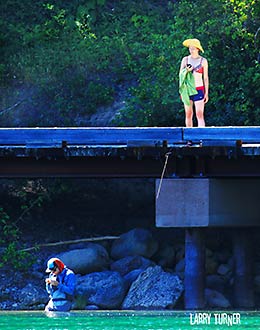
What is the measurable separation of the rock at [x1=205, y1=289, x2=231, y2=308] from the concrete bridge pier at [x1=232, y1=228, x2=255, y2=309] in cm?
34

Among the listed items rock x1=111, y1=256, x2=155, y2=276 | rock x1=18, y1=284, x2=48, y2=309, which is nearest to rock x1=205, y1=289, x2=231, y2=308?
rock x1=111, y1=256, x2=155, y2=276

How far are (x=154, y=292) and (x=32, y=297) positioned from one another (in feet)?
9.04

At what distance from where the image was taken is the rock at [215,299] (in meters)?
24.2

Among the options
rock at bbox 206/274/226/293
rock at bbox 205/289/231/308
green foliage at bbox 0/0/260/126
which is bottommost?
rock at bbox 205/289/231/308

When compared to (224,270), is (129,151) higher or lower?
higher

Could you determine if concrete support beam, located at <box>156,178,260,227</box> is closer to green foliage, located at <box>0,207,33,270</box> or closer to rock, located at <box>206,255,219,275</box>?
rock, located at <box>206,255,219,275</box>

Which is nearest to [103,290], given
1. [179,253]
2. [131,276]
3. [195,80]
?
[131,276]

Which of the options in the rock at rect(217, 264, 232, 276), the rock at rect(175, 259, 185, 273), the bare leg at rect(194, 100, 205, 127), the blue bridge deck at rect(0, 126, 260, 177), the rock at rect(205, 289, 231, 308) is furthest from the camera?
the rock at rect(217, 264, 232, 276)

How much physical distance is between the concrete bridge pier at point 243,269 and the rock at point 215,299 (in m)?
0.34

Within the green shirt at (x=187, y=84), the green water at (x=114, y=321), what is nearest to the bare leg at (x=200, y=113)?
the green shirt at (x=187, y=84)

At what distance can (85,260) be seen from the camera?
84.3 ft

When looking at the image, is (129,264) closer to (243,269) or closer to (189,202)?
(243,269)

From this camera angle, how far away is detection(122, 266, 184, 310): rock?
77.5 ft

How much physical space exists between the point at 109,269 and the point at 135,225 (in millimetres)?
3299
